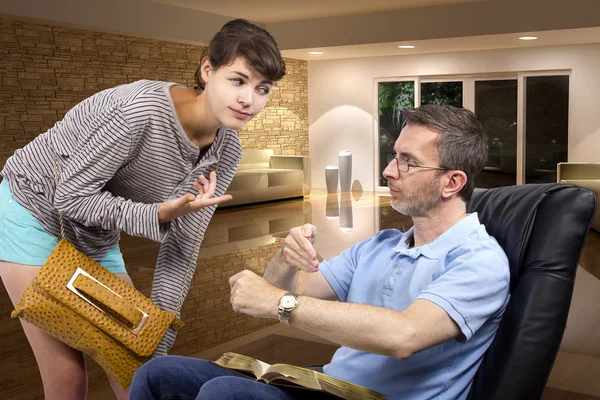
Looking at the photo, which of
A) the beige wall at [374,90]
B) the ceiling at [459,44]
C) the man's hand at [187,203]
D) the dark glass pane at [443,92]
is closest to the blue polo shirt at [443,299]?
the man's hand at [187,203]

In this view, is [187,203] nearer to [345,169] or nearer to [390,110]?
[345,169]

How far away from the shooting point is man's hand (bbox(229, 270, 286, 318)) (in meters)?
1.46

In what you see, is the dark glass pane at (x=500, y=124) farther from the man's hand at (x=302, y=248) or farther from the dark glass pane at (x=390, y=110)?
the man's hand at (x=302, y=248)

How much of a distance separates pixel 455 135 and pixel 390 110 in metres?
10.3

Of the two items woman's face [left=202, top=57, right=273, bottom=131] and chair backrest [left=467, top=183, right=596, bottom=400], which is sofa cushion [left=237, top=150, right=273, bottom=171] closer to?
woman's face [left=202, top=57, right=273, bottom=131]

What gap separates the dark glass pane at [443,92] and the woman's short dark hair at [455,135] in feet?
32.3

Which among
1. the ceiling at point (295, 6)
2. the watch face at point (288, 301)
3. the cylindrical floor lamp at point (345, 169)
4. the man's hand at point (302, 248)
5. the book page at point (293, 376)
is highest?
the ceiling at point (295, 6)

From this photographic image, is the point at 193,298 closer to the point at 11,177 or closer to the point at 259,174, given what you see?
the point at 11,177

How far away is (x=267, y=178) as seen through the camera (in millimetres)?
9922

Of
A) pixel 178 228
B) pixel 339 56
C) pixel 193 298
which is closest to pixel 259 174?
pixel 339 56

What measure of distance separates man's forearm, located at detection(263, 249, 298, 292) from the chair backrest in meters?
0.52

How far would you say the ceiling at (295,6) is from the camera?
8825 mm

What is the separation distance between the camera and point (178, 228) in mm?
1853

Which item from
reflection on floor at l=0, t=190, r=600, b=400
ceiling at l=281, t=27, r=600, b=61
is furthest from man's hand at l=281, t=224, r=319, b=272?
ceiling at l=281, t=27, r=600, b=61
